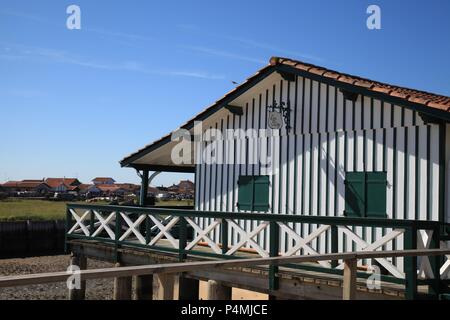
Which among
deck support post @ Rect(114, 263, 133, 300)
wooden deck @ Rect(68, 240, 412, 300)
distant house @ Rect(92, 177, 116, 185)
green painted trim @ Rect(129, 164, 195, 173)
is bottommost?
deck support post @ Rect(114, 263, 133, 300)

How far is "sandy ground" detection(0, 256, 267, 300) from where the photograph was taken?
16288 mm

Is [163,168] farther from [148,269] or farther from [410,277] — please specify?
[148,269]

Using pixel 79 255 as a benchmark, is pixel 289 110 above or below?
above

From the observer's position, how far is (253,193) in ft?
38.3

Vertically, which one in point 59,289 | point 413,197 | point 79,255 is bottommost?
point 59,289

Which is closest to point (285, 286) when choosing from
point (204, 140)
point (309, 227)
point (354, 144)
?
point (309, 227)

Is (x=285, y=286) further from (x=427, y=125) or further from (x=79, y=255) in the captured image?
(x=79, y=255)

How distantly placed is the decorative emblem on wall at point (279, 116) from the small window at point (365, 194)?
2.00 meters

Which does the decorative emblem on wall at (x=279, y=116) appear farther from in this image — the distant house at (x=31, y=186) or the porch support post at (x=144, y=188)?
the distant house at (x=31, y=186)

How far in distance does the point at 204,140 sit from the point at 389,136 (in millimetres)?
5383

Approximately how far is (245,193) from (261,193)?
496 mm

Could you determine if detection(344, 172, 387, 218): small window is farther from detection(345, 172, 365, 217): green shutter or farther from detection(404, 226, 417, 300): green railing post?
detection(404, 226, 417, 300): green railing post

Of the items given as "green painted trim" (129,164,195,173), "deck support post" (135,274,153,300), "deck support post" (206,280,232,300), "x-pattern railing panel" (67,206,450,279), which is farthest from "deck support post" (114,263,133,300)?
"green painted trim" (129,164,195,173)
